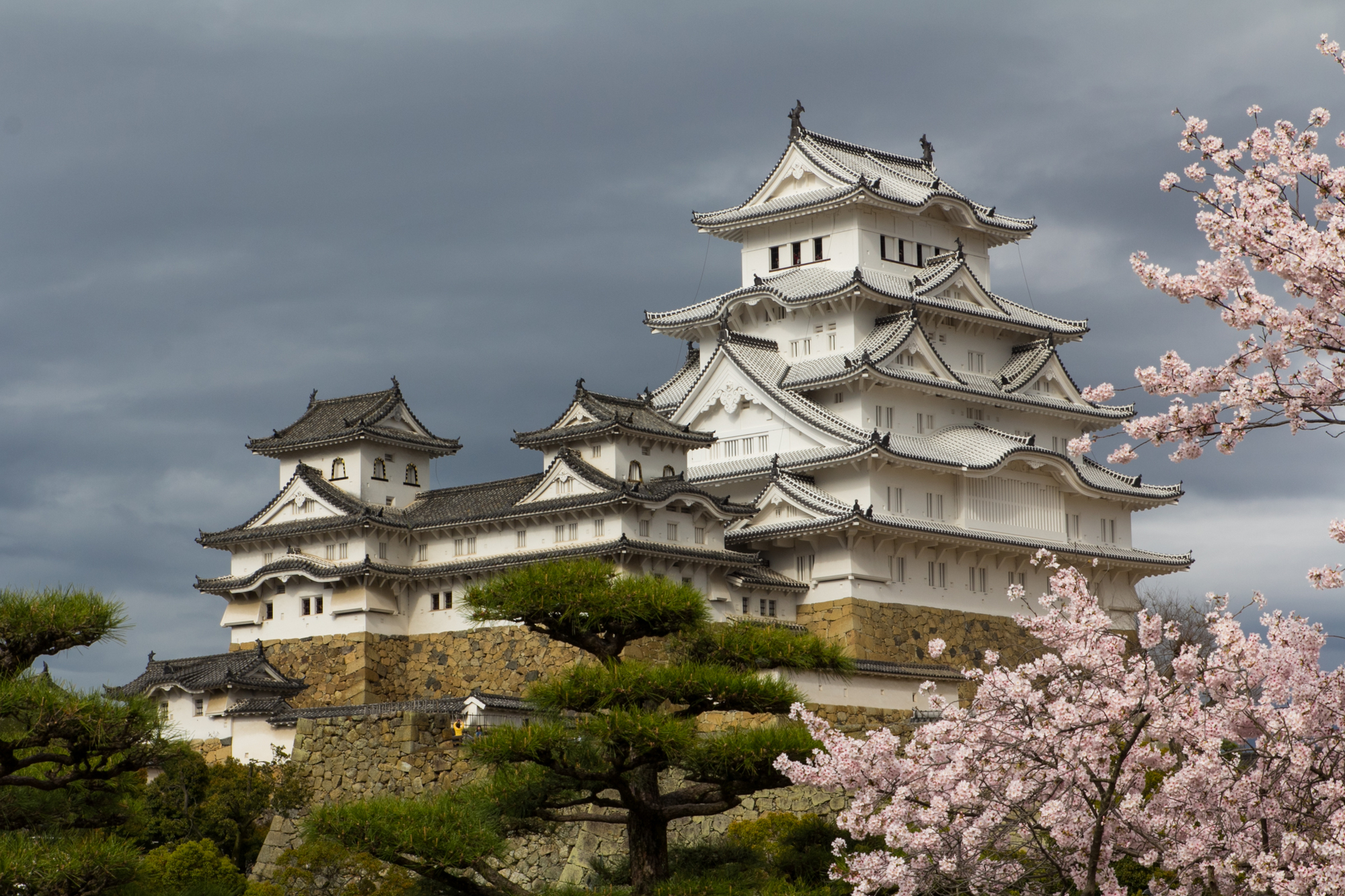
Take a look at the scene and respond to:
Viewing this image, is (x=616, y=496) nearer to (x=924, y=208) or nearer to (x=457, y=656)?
(x=457, y=656)

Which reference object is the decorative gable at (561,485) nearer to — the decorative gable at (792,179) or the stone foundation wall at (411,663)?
the stone foundation wall at (411,663)

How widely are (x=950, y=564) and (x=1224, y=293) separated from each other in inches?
1294

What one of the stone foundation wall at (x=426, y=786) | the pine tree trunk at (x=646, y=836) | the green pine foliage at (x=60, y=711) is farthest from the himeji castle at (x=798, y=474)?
the green pine foliage at (x=60, y=711)

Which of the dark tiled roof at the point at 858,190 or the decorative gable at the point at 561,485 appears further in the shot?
the dark tiled roof at the point at 858,190

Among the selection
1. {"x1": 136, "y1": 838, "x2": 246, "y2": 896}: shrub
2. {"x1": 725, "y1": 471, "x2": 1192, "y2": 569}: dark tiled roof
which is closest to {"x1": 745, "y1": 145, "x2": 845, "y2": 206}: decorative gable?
{"x1": 725, "y1": 471, "x2": 1192, "y2": 569}: dark tiled roof

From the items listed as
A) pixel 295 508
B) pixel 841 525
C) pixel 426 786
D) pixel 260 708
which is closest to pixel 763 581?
pixel 841 525

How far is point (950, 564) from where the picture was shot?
155ft

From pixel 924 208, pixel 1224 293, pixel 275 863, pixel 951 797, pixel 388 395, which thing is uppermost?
pixel 924 208

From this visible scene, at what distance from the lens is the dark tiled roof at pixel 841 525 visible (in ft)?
143

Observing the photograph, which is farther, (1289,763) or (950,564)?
(950,564)

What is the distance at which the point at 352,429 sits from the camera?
45.1m

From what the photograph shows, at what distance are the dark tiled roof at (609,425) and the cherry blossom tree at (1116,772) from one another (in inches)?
935

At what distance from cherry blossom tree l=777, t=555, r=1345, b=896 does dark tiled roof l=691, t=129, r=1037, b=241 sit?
34.1 meters

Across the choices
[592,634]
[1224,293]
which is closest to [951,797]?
[1224,293]
